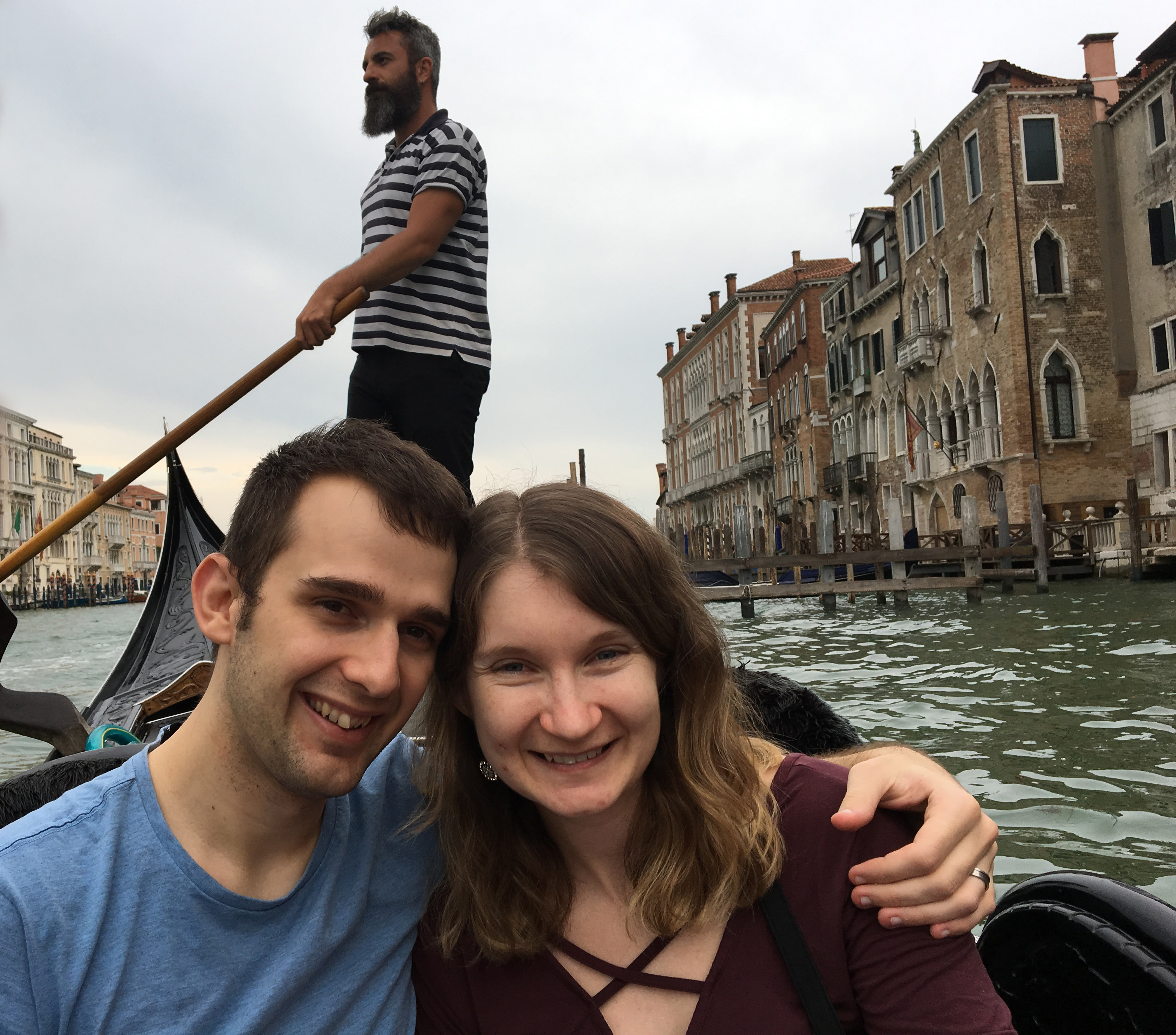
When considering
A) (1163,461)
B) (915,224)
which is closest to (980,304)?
(915,224)

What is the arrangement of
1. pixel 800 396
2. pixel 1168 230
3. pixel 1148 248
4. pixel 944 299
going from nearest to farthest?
pixel 1168 230
pixel 1148 248
pixel 944 299
pixel 800 396

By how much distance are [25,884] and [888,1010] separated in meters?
0.81

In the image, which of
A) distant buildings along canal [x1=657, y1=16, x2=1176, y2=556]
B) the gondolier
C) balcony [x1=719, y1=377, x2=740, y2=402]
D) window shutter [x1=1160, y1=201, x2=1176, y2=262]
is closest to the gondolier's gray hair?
the gondolier

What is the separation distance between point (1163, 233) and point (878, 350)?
25.8ft

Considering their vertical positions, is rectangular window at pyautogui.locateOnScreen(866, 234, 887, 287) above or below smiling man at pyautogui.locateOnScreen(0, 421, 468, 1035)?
above

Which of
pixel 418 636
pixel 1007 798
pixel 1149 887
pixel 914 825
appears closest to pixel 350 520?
pixel 418 636

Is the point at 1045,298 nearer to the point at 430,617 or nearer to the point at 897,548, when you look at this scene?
the point at 897,548

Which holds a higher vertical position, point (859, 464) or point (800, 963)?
point (859, 464)

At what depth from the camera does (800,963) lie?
108cm

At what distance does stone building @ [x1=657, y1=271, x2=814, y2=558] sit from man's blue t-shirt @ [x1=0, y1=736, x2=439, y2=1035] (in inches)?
953

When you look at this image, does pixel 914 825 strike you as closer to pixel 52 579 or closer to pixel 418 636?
pixel 418 636

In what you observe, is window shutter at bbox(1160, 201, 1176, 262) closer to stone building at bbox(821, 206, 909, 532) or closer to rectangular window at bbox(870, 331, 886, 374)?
stone building at bbox(821, 206, 909, 532)

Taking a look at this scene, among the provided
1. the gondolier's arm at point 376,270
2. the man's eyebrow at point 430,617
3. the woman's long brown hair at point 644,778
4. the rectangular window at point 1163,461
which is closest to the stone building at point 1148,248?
the rectangular window at point 1163,461

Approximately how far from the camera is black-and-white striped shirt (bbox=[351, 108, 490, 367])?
84.5 inches
